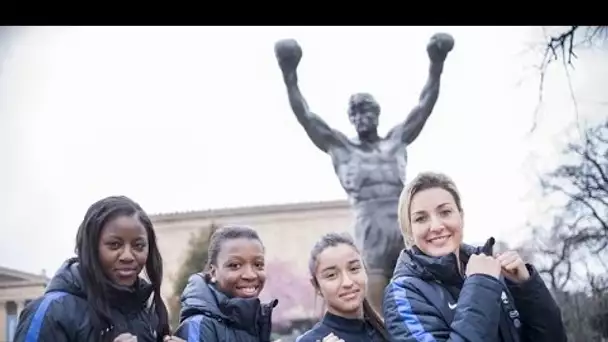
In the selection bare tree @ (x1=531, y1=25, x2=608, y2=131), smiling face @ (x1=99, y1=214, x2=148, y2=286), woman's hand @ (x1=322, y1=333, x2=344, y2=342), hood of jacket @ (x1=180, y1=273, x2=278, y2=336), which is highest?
bare tree @ (x1=531, y1=25, x2=608, y2=131)

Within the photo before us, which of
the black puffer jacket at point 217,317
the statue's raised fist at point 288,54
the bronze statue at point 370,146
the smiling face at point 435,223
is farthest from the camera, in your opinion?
the statue's raised fist at point 288,54

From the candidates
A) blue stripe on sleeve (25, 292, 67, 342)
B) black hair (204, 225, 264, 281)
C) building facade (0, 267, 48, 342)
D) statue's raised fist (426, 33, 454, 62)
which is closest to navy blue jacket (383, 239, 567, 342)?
black hair (204, 225, 264, 281)

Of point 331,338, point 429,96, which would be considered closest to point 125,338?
point 331,338

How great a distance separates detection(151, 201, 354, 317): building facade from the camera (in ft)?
8.56

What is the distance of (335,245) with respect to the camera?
2498 millimetres

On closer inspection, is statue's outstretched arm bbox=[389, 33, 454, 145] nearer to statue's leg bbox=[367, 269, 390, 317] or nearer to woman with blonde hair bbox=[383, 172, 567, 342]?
woman with blonde hair bbox=[383, 172, 567, 342]

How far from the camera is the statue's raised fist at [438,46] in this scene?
9.55 ft

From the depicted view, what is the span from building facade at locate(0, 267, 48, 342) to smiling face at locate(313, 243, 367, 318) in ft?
2.67

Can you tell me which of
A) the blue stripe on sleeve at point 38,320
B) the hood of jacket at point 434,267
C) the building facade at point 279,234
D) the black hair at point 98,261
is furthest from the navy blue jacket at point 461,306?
the blue stripe on sleeve at point 38,320

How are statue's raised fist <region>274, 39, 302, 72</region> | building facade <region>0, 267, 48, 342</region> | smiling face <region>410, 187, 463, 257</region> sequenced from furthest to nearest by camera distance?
statue's raised fist <region>274, 39, 302, 72</region> → building facade <region>0, 267, 48, 342</region> → smiling face <region>410, 187, 463, 257</region>

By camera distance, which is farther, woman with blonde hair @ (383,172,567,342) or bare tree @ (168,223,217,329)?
bare tree @ (168,223,217,329)

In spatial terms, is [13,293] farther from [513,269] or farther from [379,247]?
[513,269]

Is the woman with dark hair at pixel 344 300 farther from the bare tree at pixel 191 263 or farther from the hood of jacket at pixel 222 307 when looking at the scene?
the bare tree at pixel 191 263

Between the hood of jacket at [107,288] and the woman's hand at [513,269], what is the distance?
967mm
